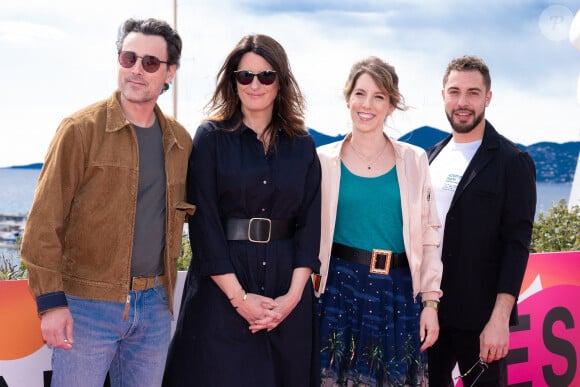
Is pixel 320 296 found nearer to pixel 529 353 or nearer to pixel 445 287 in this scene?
pixel 445 287

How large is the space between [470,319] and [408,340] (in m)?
0.51

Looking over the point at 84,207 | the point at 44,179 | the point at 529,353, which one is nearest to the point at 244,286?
the point at 84,207

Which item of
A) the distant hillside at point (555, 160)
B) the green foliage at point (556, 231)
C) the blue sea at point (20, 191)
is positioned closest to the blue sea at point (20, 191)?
the blue sea at point (20, 191)

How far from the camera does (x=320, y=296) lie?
312cm

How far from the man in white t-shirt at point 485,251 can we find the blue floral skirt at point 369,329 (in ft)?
1.42

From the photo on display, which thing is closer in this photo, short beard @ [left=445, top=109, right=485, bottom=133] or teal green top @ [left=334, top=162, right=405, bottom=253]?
teal green top @ [left=334, top=162, right=405, bottom=253]

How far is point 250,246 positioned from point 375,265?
2.19ft

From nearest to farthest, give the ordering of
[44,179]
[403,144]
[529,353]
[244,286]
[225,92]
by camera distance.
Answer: [44,179], [244,286], [225,92], [403,144], [529,353]

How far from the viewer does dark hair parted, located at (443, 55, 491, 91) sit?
11.9 ft

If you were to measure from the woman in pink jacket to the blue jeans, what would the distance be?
2.77ft

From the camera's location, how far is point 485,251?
3.35 metres

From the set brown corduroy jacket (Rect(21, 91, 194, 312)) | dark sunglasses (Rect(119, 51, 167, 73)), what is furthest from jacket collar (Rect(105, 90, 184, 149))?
dark sunglasses (Rect(119, 51, 167, 73))

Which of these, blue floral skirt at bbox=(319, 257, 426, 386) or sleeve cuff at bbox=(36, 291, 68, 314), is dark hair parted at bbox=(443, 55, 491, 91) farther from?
sleeve cuff at bbox=(36, 291, 68, 314)

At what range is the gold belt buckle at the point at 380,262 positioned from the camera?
3.02 m
